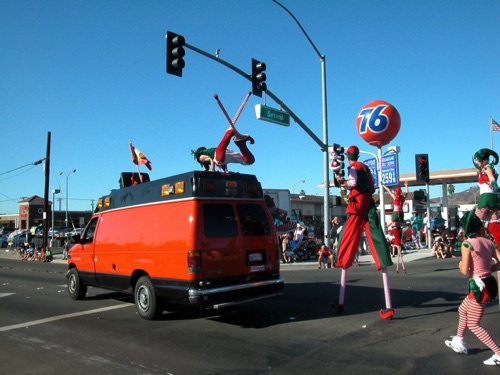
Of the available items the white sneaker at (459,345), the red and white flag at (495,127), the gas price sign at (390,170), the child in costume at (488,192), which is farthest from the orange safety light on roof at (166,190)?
the red and white flag at (495,127)

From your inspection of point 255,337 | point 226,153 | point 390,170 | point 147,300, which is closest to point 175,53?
point 226,153

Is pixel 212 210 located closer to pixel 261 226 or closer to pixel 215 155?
pixel 261 226

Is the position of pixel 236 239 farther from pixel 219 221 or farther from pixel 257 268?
pixel 257 268

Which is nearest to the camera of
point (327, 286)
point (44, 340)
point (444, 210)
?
point (44, 340)

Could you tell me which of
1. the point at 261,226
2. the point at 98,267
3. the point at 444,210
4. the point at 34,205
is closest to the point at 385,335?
the point at 261,226

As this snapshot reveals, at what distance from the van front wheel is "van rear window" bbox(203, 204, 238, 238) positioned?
150 cm

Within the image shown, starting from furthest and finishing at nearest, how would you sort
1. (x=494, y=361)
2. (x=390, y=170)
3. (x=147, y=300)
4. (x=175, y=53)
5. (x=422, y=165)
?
(x=390, y=170) → (x=422, y=165) → (x=175, y=53) → (x=147, y=300) → (x=494, y=361)

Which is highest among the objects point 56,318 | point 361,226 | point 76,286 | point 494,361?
point 361,226

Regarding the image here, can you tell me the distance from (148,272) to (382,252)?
382cm

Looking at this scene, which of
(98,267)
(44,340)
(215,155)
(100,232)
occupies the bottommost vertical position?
(44,340)

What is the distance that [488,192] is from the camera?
6414 mm

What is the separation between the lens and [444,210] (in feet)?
108

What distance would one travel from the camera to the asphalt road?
16.3ft

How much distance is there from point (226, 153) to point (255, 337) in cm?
476
